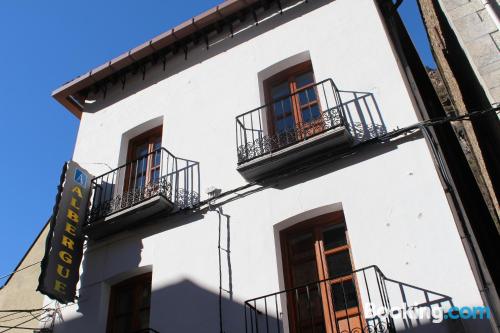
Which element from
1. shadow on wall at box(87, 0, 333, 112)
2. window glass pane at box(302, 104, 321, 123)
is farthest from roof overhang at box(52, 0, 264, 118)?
window glass pane at box(302, 104, 321, 123)

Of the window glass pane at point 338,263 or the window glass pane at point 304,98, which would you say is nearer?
the window glass pane at point 338,263

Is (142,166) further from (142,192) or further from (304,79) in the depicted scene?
(304,79)

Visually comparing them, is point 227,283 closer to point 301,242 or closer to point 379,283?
point 301,242

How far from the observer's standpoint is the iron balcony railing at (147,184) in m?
9.22

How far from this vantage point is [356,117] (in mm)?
8242

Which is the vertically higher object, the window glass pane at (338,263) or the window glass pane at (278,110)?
the window glass pane at (278,110)

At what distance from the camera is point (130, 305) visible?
28.7 feet

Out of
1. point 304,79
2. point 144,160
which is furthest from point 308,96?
point 144,160

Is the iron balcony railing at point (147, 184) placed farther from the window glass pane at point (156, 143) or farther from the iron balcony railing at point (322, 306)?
the iron balcony railing at point (322, 306)

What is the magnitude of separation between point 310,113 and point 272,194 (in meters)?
1.78

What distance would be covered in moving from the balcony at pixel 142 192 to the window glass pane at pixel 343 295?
3.01 meters

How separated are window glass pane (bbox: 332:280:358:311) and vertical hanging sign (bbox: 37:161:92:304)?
15.1ft

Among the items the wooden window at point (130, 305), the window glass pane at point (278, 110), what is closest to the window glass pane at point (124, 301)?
the wooden window at point (130, 305)

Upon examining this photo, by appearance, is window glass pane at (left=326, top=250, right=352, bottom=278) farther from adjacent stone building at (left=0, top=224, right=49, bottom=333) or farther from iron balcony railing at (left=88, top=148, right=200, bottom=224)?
adjacent stone building at (left=0, top=224, right=49, bottom=333)
